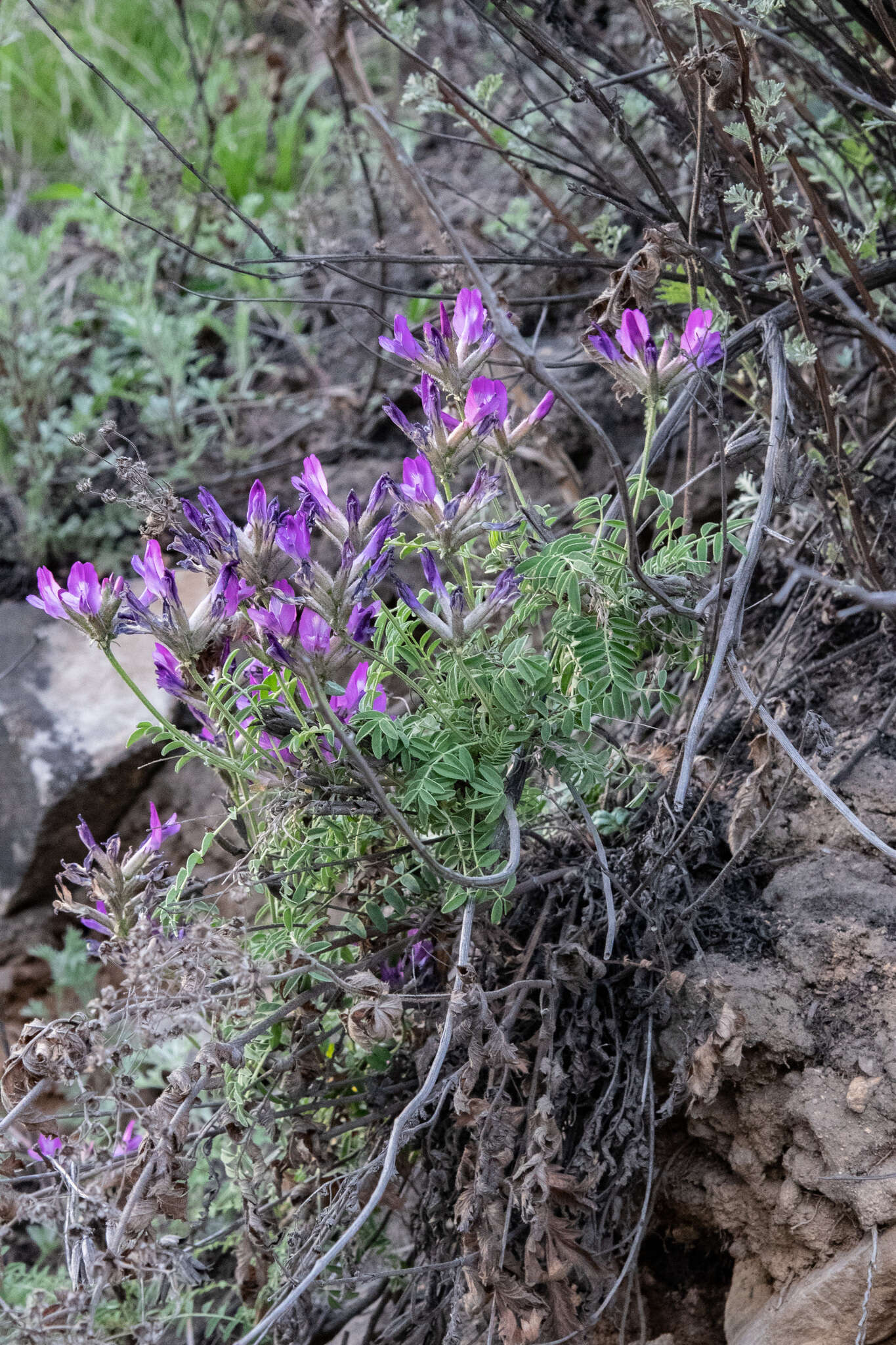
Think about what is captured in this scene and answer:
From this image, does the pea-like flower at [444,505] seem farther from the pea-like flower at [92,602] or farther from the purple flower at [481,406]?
the pea-like flower at [92,602]

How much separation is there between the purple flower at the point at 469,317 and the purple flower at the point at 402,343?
60 mm

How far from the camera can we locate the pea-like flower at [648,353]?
145 centimetres

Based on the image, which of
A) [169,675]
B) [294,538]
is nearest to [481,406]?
→ [294,538]

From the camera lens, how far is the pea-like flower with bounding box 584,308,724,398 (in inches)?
56.9

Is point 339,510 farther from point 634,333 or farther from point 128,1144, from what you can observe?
point 128,1144

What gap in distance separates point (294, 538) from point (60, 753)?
196 cm

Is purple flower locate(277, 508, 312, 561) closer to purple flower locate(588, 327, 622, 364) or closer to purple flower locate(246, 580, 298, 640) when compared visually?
purple flower locate(246, 580, 298, 640)

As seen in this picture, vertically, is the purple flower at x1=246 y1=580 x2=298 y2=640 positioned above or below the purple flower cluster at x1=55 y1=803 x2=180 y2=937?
above

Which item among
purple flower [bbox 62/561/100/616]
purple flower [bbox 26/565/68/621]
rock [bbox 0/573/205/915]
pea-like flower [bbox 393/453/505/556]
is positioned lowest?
rock [bbox 0/573/205/915]

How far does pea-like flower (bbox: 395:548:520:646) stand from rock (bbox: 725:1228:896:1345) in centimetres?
91

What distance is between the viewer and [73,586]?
1397 millimetres

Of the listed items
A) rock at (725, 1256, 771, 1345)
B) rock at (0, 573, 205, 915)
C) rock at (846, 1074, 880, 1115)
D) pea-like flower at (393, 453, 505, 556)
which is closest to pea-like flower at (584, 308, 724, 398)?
pea-like flower at (393, 453, 505, 556)

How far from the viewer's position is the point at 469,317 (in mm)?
1465

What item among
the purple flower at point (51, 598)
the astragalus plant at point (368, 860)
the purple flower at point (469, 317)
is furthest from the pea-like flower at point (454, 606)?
the purple flower at point (51, 598)
